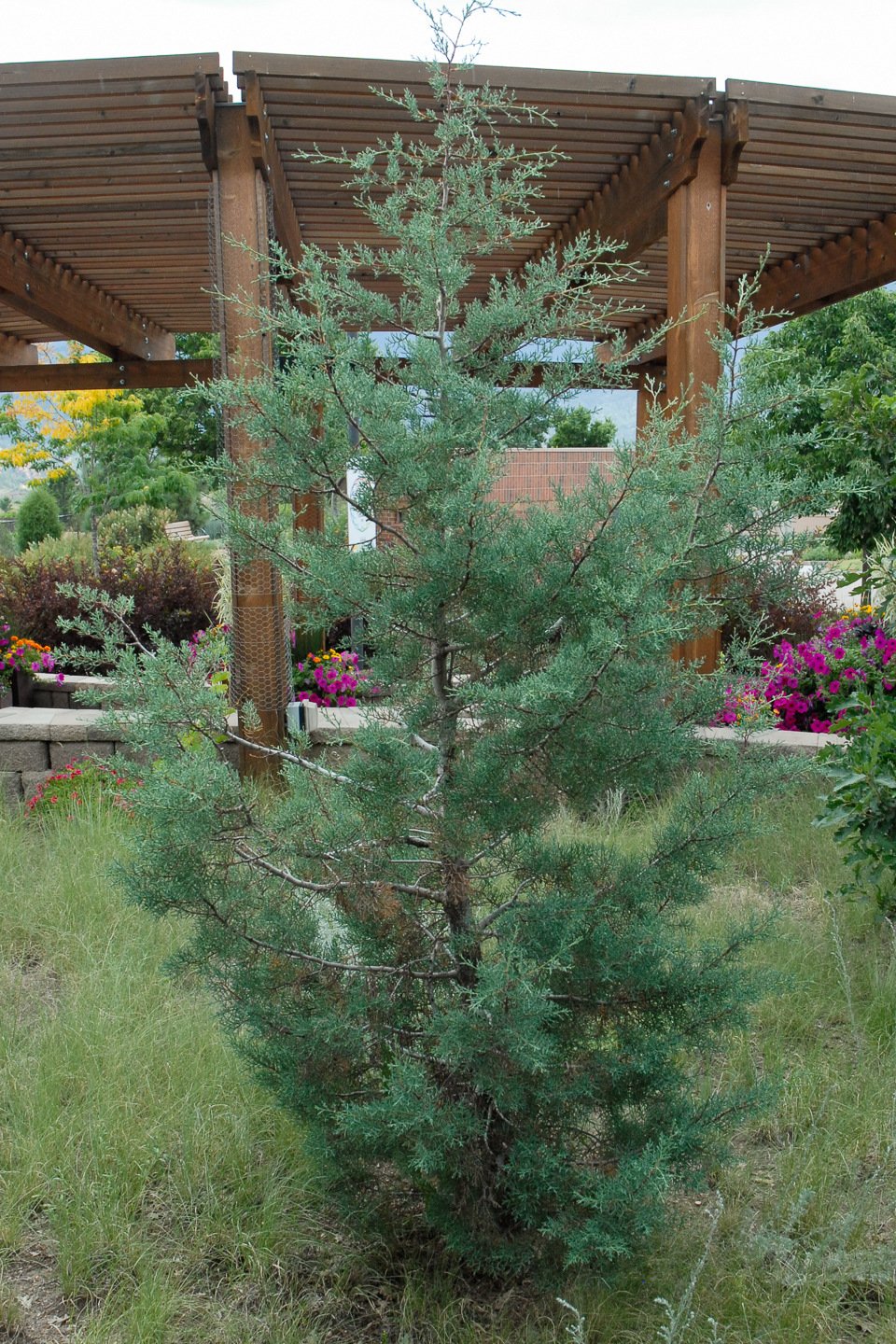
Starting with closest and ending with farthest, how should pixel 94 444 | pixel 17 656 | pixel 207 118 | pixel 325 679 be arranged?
1. pixel 207 118
2. pixel 325 679
3. pixel 17 656
4. pixel 94 444

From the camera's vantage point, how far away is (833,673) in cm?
493

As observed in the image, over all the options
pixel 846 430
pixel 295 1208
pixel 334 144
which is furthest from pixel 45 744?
pixel 846 430

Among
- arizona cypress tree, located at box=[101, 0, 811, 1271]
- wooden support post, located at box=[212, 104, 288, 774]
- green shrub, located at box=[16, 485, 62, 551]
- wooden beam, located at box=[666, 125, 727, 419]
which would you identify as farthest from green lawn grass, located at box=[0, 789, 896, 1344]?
green shrub, located at box=[16, 485, 62, 551]

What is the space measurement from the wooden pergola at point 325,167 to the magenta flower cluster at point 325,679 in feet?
2.36

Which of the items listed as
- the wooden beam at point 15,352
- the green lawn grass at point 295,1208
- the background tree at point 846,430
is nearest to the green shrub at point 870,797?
the green lawn grass at point 295,1208

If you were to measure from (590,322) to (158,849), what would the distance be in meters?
1.27

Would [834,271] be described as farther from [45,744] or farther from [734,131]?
[45,744]

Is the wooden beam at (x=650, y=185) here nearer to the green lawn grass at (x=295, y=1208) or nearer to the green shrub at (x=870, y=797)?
the green shrub at (x=870, y=797)

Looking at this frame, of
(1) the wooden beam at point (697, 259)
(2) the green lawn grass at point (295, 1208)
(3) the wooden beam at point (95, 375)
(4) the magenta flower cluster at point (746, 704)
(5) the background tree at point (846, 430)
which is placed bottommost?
(2) the green lawn grass at point (295, 1208)

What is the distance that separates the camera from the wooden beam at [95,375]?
1129 centimetres

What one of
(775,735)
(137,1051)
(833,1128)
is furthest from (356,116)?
(833,1128)

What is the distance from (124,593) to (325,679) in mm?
4271

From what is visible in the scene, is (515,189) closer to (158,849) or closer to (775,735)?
(158,849)

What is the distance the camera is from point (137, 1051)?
272 cm
